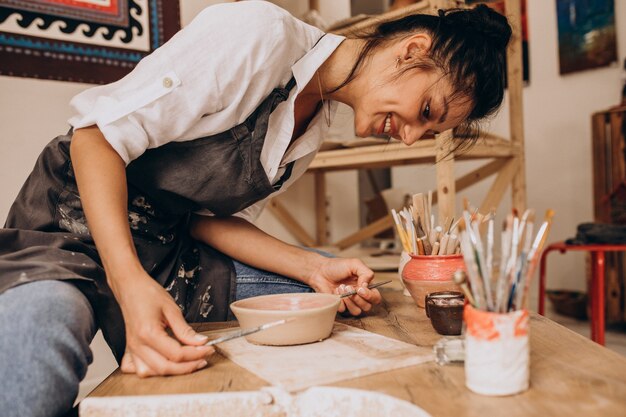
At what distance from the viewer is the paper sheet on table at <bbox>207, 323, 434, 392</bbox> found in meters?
0.65

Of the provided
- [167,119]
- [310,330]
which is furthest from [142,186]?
[310,330]

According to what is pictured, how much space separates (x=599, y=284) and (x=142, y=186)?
1837 mm

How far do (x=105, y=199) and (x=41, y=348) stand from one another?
0.77 ft

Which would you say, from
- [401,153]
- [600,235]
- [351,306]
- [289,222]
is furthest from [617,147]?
[351,306]

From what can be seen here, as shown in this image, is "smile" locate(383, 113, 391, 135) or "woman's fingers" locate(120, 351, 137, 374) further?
"smile" locate(383, 113, 391, 135)

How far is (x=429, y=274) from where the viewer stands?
1.00m

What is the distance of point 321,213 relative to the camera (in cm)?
252

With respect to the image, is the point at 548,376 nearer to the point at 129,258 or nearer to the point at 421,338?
the point at 421,338

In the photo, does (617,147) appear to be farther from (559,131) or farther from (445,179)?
(445,179)

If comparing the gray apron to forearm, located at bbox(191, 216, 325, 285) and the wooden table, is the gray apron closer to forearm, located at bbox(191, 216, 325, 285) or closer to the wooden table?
forearm, located at bbox(191, 216, 325, 285)

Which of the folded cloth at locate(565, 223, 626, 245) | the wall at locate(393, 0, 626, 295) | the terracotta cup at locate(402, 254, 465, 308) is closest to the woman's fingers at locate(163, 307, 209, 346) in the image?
the terracotta cup at locate(402, 254, 465, 308)

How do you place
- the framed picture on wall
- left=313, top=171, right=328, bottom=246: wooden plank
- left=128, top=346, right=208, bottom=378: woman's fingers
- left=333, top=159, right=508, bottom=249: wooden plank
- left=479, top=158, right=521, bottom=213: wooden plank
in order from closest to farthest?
left=128, top=346, right=208, bottom=378: woman's fingers < left=479, top=158, right=521, bottom=213: wooden plank < left=333, top=159, right=508, bottom=249: wooden plank < left=313, top=171, right=328, bottom=246: wooden plank < the framed picture on wall

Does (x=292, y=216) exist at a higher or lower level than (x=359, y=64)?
lower

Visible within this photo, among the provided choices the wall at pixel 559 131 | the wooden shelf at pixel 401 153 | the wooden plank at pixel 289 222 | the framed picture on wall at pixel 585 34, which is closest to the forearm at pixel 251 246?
the wooden shelf at pixel 401 153
